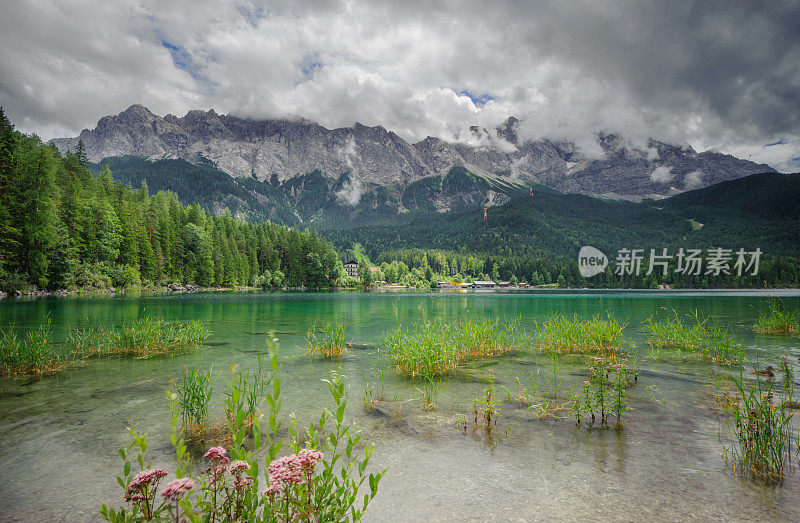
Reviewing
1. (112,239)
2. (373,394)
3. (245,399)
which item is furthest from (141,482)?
(112,239)

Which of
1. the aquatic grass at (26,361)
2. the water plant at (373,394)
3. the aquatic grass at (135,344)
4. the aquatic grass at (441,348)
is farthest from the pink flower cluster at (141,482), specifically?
the aquatic grass at (135,344)

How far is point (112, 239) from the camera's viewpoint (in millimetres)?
73000

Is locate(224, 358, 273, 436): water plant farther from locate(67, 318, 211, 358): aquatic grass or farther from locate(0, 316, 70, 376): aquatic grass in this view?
locate(67, 318, 211, 358): aquatic grass

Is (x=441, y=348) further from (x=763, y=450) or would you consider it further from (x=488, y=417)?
(x=763, y=450)

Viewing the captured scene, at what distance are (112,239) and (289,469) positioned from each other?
294ft

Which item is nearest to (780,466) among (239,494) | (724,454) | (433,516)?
(724,454)

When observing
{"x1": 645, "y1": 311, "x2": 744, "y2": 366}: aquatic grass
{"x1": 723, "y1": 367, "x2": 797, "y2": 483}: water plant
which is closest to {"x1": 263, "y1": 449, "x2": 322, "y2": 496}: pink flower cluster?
{"x1": 723, "y1": 367, "x2": 797, "y2": 483}: water plant

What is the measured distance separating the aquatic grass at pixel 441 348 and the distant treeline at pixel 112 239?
2429 inches

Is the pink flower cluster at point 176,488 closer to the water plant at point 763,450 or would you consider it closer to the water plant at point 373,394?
the water plant at point 373,394

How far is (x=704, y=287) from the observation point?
165 meters

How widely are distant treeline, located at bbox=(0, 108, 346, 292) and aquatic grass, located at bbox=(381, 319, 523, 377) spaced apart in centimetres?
6171

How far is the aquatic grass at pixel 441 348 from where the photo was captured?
44.7 feet

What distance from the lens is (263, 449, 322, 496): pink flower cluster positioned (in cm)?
324

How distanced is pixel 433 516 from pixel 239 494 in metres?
2.69
